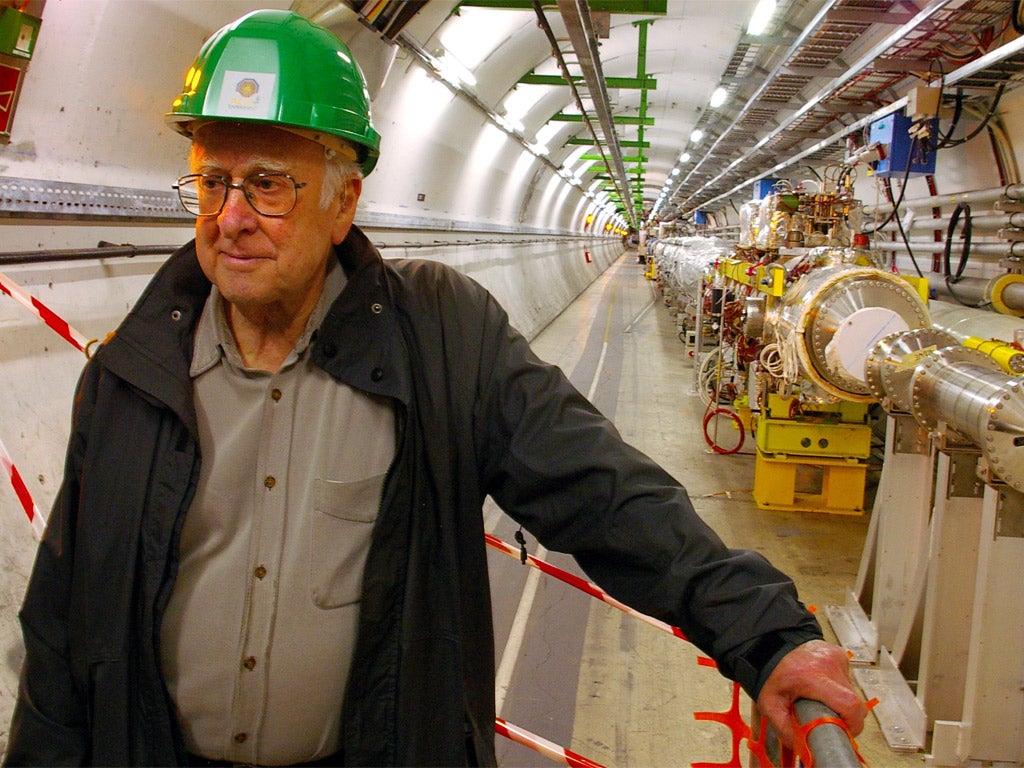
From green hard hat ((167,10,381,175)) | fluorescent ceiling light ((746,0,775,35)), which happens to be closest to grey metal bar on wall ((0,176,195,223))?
green hard hat ((167,10,381,175))

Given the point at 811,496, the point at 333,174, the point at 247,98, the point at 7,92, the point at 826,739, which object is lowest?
the point at 811,496

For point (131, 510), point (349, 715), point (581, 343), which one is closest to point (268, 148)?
point (131, 510)

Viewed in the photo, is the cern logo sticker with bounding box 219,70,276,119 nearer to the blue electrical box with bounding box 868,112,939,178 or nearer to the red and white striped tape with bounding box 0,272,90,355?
the red and white striped tape with bounding box 0,272,90,355

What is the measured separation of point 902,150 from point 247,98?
17.4 ft

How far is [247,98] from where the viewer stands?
1.31 metres

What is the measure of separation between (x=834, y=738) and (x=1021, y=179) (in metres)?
5.70

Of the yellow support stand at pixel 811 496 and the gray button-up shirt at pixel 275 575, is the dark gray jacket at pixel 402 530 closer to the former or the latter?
the gray button-up shirt at pixel 275 575

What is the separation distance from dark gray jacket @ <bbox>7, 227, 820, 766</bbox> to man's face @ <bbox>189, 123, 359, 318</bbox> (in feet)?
Answer: 0.33

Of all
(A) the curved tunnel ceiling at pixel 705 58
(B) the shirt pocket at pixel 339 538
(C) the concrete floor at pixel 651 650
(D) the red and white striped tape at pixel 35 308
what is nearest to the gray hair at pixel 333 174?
(B) the shirt pocket at pixel 339 538

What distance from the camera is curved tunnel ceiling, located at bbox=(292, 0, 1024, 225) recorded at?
447 centimetres

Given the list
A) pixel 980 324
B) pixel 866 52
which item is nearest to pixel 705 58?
pixel 866 52

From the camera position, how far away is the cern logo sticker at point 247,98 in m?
1.29

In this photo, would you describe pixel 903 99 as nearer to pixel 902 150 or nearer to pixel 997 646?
pixel 902 150

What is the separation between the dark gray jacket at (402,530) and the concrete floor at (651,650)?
65.9 inches
